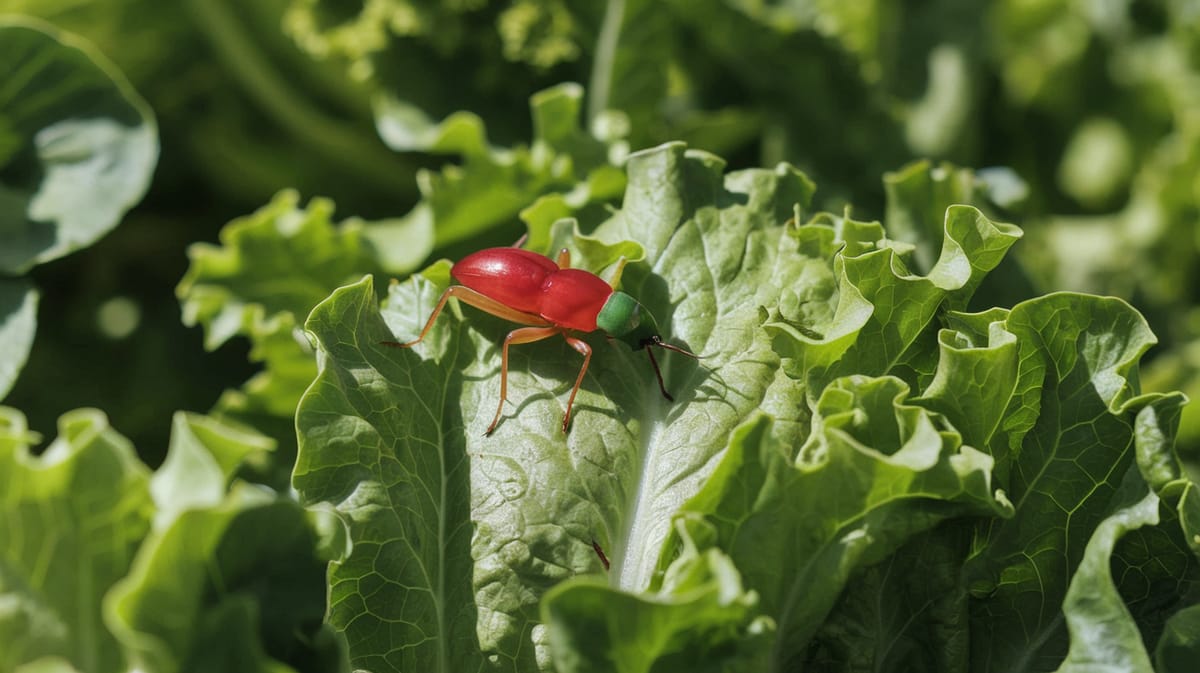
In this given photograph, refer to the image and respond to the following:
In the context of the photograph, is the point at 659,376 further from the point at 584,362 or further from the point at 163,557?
the point at 163,557

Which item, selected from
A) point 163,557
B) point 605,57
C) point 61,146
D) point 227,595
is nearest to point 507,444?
point 227,595

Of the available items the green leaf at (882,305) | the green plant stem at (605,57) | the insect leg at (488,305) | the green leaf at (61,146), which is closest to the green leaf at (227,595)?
the insect leg at (488,305)

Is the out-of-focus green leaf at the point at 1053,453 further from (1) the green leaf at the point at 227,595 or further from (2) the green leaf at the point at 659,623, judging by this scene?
(1) the green leaf at the point at 227,595

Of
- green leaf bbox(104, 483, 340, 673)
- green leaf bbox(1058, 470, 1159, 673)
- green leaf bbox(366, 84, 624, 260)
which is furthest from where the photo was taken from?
green leaf bbox(366, 84, 624, 260)

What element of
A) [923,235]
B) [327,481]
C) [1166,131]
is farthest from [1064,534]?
[1166,131]

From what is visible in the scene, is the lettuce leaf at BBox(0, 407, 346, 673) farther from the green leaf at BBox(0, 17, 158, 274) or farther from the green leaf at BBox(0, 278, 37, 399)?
the green leaf at BBox(0, 17, 158, 274)

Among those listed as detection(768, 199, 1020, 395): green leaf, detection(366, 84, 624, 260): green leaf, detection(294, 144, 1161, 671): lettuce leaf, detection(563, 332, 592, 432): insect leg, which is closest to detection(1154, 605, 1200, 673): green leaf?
detection(294, 144, 1161, 671): lettuce leaf

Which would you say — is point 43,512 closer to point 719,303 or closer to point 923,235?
point 719,303
